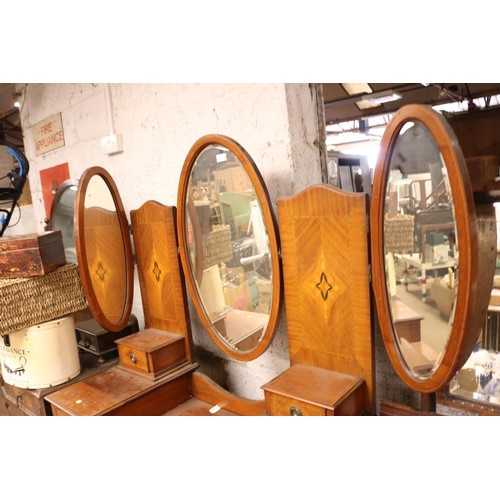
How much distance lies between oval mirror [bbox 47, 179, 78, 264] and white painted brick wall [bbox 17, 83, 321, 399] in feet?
0.48

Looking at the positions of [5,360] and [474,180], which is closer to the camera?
[474,180]

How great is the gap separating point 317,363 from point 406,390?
0.25 metres

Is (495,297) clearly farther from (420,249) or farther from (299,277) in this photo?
Answer: (299,277)

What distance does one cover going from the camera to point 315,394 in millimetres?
973

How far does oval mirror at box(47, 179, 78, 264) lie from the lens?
1.91 metres

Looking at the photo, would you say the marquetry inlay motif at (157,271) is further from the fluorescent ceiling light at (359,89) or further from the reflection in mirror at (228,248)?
the fluorescent ceiling light at (359,89)

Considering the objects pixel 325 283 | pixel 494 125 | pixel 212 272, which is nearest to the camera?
pixel 325 283

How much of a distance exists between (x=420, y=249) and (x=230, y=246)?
588 mm

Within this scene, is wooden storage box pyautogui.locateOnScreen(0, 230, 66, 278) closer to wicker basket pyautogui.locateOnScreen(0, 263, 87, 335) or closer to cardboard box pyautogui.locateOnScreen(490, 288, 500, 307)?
wicker basket pyautogui.locateOnScreen(0, 263, 87, 335)

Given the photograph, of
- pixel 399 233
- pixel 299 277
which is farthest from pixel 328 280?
pixel 399 233

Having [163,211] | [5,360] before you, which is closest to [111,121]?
[163,211]

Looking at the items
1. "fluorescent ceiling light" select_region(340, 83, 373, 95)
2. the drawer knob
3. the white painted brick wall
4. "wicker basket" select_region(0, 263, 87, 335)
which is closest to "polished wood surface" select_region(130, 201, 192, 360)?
the white painted brick wall
